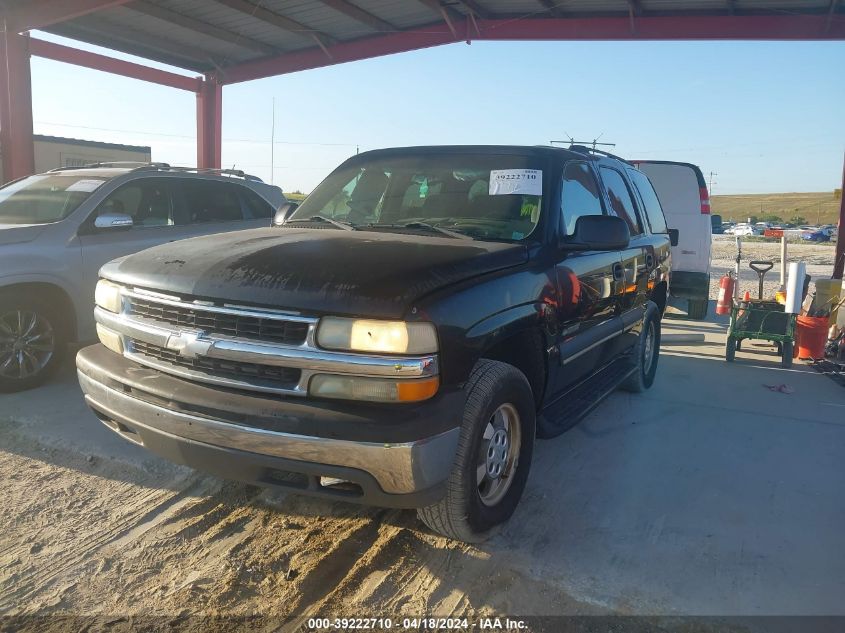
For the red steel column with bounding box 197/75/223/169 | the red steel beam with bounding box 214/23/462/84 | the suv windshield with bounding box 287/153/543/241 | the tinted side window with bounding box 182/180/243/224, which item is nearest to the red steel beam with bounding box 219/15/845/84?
the red steel beam with bounding box 214/23/462/84

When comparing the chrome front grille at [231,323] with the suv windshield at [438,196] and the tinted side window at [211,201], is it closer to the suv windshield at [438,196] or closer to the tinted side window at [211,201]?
the suv windshield at [438,196]

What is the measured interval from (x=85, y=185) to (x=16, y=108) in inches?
271

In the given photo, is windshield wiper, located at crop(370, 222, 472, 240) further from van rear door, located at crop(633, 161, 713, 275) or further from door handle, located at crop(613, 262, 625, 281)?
van rear door, located at crop(633, 161, 713, 275)

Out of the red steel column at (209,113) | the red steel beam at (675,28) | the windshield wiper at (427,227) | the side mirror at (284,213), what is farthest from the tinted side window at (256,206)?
the red steel column at (209,113)

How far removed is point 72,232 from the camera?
5.70 m

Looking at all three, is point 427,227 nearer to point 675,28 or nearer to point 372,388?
point 372,388

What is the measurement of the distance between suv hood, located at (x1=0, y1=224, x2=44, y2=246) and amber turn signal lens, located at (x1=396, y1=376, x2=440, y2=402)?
13.9ft

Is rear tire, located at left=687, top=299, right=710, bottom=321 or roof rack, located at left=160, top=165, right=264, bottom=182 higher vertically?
roof rack, located at left=160, top=165, right=264, bottom=182

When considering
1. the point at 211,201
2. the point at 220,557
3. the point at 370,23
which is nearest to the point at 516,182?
the point at 220,557

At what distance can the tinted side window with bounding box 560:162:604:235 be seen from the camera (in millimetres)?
4020

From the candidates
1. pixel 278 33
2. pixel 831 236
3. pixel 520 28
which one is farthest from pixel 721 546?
pixel 831 236

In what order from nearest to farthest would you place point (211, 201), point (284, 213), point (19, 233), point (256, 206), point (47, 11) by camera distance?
point (284, 213), point (19, 233), point (211, 201), point (256, 206), point (47, 11)

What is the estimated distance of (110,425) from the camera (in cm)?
329

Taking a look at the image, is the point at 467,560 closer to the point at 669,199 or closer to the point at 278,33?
the point at 669,199
